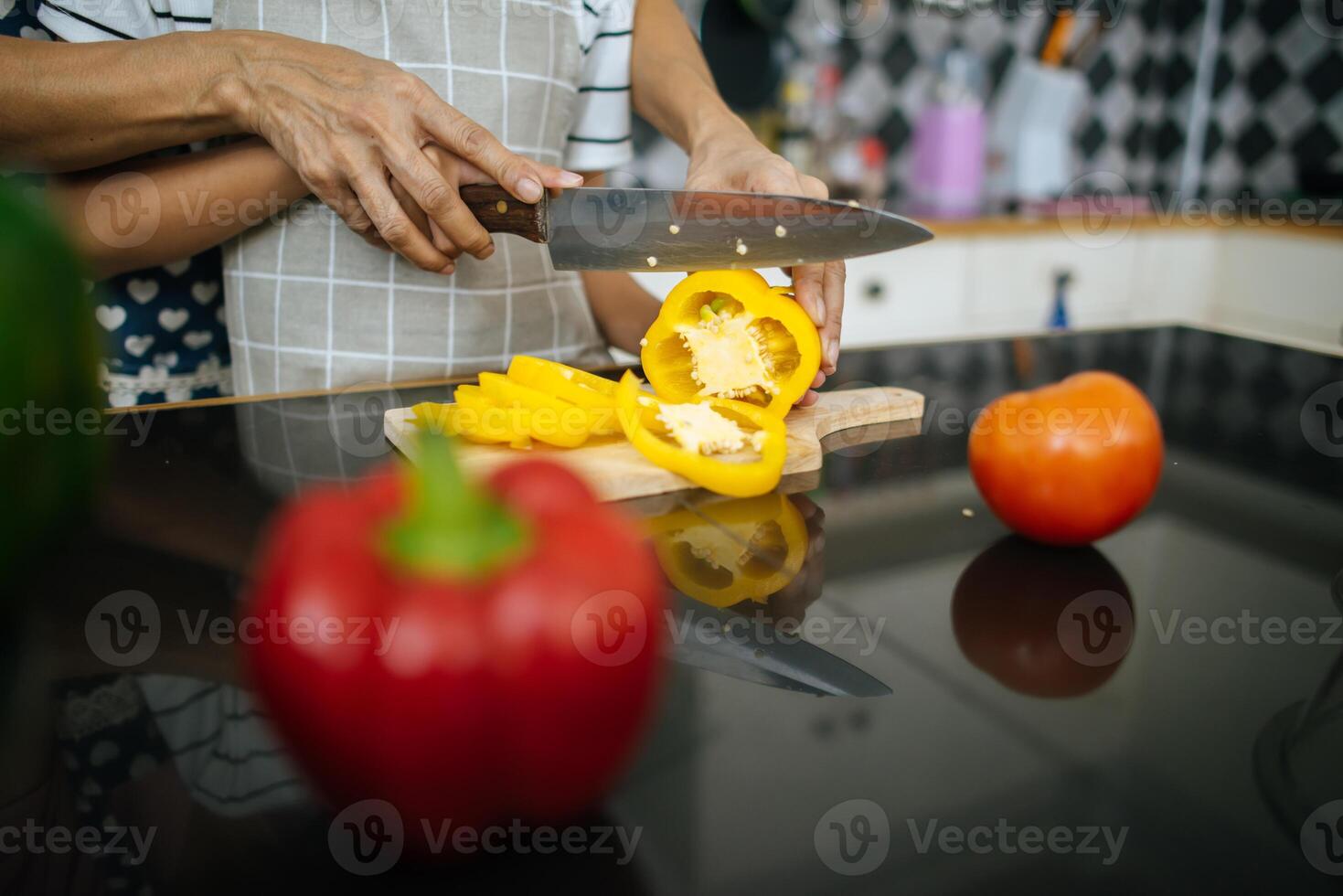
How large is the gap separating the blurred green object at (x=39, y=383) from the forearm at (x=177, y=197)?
1.91 ft

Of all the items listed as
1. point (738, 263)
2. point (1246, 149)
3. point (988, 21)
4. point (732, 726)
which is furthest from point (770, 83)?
point (732, 726)

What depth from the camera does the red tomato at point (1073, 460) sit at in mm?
630

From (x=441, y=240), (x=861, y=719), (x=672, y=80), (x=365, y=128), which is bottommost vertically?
(x=861, y=719)

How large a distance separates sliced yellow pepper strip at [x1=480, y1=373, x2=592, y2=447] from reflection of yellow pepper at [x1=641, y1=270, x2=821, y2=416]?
16 centimetres

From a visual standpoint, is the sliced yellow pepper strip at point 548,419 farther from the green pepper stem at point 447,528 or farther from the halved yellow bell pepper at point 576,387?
the green pepper stem at point 447,528

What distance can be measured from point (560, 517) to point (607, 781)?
0.12 m

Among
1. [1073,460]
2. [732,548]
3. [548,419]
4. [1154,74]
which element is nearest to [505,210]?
[548,419]

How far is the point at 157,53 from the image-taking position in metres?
0.90

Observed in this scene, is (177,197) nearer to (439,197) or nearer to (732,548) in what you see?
(439,197)

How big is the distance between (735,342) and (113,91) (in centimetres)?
65

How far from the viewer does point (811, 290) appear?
38.4 inches

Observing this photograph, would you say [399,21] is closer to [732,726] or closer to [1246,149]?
[732,726]

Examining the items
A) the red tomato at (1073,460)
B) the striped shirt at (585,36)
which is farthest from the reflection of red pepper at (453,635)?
the striped shirt at (585,36)

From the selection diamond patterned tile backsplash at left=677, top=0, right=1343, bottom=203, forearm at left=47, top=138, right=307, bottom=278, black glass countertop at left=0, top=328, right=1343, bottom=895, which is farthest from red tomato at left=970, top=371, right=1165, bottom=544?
diamond patterned tile backsplash at left=677, top=0, right=1343, bottom=203
